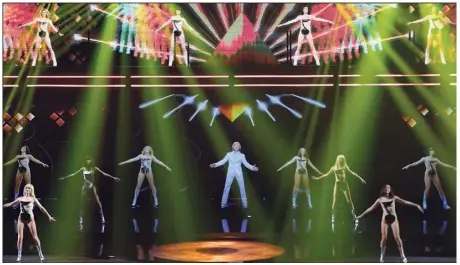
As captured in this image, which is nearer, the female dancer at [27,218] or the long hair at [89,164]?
the female dancer at [27,218]

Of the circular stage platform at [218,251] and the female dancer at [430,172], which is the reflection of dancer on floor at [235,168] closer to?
the circular stage platform at [218,251]

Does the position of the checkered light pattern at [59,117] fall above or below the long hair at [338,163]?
above

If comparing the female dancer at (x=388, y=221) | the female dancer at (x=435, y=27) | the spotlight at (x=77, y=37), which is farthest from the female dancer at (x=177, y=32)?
the female dancer at (x=388, y=221)

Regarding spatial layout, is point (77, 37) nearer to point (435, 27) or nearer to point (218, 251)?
point (218, 251)

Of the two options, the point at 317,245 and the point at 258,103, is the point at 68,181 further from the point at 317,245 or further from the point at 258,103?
the point at 317,245

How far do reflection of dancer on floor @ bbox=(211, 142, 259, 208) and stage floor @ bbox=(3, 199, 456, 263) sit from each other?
0.14m

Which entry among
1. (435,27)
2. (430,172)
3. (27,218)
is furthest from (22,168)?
(435,27)

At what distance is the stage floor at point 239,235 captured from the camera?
239 inches

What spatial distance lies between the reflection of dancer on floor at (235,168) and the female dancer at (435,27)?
99.3 inches

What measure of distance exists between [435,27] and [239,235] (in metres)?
3.37

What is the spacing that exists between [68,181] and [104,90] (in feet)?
3.97

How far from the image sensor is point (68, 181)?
7.42 meters

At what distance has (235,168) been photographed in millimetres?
7426

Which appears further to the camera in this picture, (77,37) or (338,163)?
(77,37)
